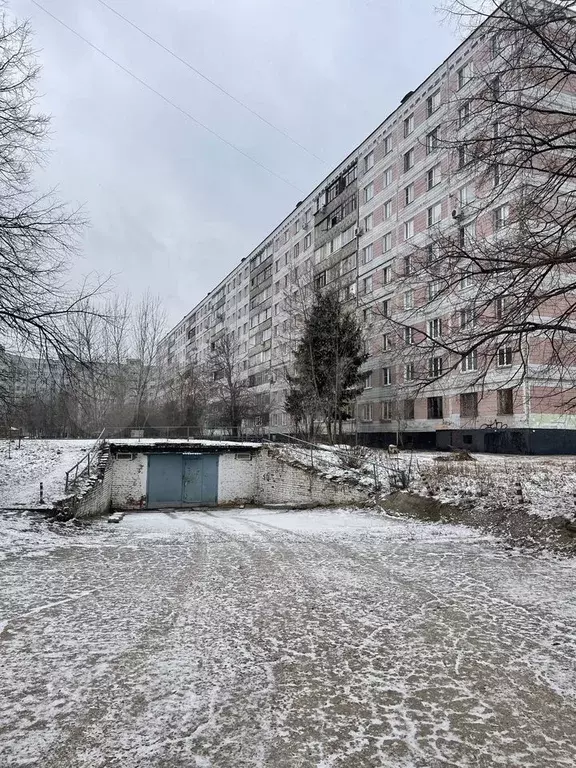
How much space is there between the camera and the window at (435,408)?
33.1m

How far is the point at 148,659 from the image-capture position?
14.6ft

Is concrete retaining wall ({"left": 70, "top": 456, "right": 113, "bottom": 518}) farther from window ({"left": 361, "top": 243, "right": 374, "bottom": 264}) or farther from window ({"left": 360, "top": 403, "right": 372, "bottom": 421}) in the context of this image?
window ({"left": 361, "top": 243, "right": 374, "bottom": 264})

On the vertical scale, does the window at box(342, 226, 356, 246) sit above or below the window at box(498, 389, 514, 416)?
above

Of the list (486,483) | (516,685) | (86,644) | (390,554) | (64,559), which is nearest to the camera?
(516,685)

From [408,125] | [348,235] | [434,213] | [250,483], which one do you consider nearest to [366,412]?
[434,213]

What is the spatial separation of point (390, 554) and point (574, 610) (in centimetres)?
383

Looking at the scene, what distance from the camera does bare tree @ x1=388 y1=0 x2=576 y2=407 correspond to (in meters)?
7.63

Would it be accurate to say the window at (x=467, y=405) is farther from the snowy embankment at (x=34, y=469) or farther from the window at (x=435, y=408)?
the snowy embankment at (x=34, y=469)

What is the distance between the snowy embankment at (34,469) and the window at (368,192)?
28453mm

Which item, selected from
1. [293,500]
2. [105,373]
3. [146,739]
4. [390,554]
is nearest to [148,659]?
[146,739]

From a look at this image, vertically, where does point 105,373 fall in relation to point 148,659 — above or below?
above

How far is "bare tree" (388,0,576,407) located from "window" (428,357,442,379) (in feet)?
1.14

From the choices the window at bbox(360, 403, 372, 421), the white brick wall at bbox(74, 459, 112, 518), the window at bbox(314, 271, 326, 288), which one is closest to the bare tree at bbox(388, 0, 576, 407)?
the white brick wall at bbox(74, 459, 112, 518)

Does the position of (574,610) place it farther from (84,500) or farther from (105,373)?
(84,500)
